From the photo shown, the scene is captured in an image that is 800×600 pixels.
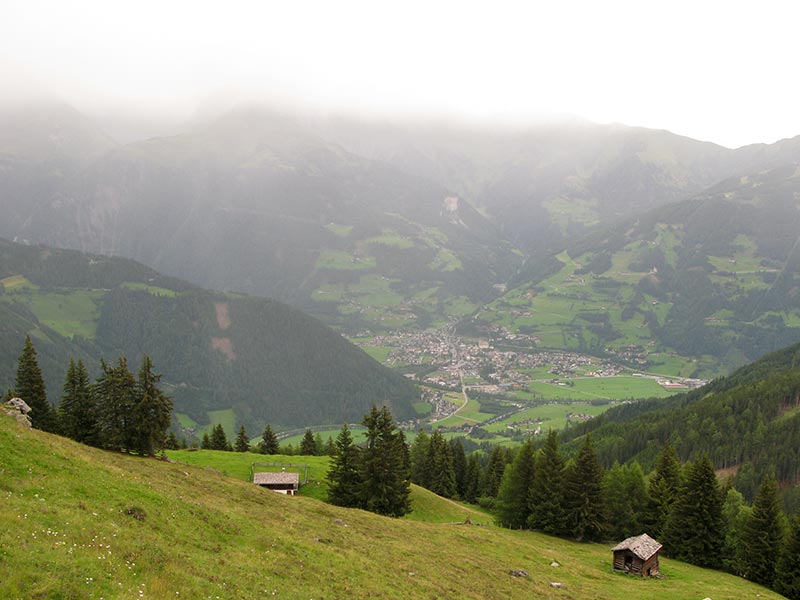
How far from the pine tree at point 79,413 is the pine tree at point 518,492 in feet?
182

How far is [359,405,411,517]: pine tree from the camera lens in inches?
2657

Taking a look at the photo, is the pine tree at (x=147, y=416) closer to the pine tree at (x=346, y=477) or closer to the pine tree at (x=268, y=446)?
the pine tree at (x=346, y=477)

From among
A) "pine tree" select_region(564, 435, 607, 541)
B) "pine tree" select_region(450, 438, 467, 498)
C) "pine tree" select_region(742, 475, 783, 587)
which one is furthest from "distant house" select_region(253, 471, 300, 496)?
"pine tree" select_region(742, 475, 783, 587)

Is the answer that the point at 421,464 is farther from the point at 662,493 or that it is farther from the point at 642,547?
the point at 642,547

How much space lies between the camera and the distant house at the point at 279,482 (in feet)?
240

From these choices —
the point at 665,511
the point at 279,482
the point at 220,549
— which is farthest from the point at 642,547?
the point at 279,482

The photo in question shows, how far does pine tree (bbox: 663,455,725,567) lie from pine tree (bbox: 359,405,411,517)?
35366 millimetres

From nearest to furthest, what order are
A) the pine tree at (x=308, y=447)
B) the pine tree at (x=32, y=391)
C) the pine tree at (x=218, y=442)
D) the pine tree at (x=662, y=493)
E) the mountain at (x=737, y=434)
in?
1. the pine tree at (x=32, y=391)
2. the pine tree at (x=662, y=493)
3. the pine tree at (x=218, y=442)
4. the mountain at (x=737, y=434)
5. the pine tree at (x=308, y=447)

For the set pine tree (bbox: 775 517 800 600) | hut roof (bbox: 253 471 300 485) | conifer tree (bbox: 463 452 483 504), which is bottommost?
conifer tree (bbox: 463 452 483 504)

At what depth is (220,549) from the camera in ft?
102

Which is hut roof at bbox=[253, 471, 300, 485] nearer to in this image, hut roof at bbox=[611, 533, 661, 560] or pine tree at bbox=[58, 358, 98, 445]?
pine tree at bbox=[58, 358, 98, 445]

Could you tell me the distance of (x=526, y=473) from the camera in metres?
77.1

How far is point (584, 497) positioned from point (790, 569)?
22529 millimetres

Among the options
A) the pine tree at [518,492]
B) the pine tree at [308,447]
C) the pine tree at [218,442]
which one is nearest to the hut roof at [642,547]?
the pine tree at [518,492]
